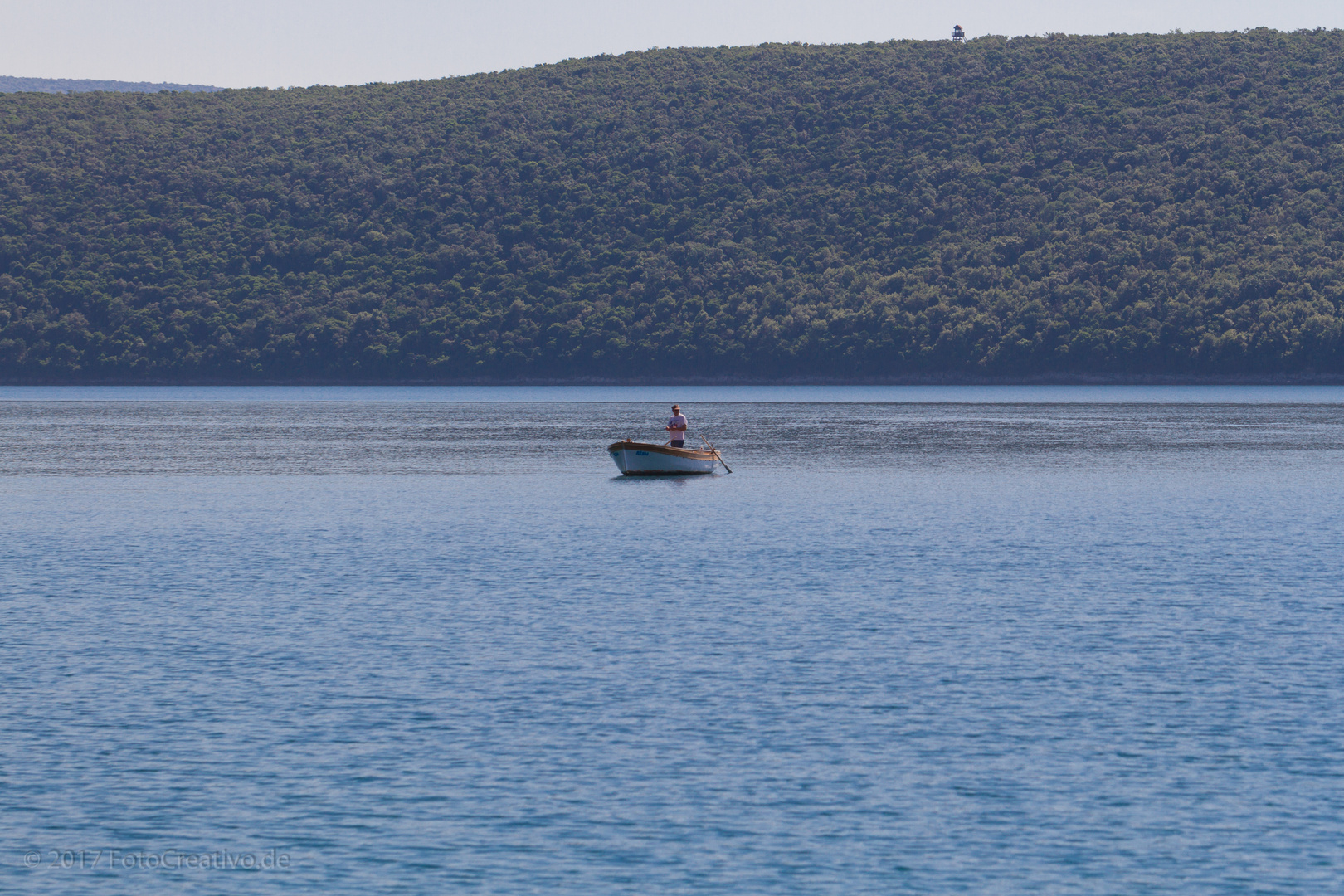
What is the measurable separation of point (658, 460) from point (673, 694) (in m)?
43.8

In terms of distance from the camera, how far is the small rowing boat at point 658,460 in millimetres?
65938

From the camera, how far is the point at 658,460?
67125 millimetres

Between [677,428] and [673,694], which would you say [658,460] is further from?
[673,694]

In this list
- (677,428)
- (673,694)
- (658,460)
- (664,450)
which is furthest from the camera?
(658,460)

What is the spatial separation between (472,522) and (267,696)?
25828mm

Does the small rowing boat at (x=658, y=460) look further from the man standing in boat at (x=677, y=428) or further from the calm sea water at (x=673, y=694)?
the calm sea water at (x=673, y=694)

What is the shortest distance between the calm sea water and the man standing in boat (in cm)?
920

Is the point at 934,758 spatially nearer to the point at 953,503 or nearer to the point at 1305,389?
the point at 953,503

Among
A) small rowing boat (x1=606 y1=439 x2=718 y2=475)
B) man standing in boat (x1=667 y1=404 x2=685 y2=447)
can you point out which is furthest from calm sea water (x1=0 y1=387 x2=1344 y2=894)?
man standing in boat (x1=667 y1=404 x2=685 y2=447)

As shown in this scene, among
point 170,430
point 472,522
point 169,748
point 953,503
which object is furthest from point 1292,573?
point 170,430

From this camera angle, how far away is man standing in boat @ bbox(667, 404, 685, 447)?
6638 centimetres

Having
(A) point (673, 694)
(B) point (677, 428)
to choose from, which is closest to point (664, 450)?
(B) point (677, 428)

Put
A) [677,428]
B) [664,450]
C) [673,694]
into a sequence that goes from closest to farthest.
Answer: [673,694], [677,428], [664,450]

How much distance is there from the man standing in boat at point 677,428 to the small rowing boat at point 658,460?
52 centimetres
